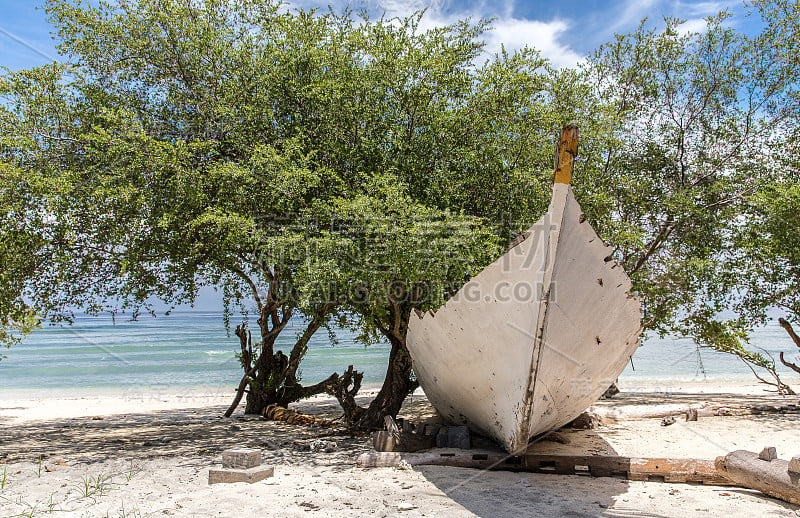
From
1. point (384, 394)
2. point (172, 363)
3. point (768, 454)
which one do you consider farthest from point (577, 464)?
point (172, 363)

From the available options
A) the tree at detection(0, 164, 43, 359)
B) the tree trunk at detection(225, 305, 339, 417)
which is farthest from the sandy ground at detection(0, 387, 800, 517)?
the tree at detection(0, 164, 43, 359)

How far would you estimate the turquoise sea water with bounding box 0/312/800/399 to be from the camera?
2765 centimetres

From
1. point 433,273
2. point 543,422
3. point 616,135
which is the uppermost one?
point 616,135

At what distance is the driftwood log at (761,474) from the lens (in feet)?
16.9

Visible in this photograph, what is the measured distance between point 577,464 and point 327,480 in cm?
293

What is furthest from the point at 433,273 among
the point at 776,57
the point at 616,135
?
the point at 776,57

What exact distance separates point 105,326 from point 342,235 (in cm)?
6153

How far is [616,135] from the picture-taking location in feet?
43.0

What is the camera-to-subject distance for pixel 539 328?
5723 millimetres

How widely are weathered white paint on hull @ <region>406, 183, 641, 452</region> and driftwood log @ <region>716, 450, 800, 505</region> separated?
65.8 inches

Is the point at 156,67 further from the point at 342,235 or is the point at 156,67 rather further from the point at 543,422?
the point at 543,422

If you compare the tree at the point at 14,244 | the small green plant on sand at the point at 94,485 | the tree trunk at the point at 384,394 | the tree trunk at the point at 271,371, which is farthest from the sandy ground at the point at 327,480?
the tree at the point at 14,244

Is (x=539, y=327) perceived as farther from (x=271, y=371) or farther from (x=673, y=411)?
(x=271, y=371)

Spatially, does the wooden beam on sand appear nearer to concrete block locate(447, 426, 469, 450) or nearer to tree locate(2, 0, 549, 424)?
concrete block locate(447, 426, 469, 450)
